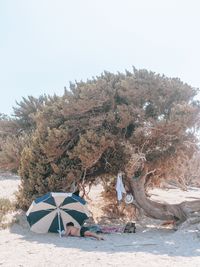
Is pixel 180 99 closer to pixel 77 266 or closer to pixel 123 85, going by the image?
pixel 123 85

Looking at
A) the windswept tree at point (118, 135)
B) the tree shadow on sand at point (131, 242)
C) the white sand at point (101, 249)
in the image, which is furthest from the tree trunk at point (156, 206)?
the tree shadow on sand at point (131, 242)

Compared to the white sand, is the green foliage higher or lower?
higher

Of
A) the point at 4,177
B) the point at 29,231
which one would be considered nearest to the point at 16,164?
the point at 29,231

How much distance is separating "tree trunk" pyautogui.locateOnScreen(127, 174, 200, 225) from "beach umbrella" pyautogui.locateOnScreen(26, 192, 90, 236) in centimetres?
309

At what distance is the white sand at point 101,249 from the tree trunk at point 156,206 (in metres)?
1.34

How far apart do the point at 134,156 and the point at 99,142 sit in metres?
1.29

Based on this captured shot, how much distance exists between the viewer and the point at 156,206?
49.1 feet

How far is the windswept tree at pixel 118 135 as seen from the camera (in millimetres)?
13805

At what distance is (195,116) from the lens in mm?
14008

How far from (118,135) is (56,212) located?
3691 mm

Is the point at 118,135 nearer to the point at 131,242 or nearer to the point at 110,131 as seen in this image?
the point at 110,131

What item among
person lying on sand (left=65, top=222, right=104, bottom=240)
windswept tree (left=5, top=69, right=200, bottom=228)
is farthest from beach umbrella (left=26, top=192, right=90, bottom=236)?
windswept tree (left=5, top=69, right=200, bottom=228)

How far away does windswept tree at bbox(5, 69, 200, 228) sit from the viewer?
1380cm

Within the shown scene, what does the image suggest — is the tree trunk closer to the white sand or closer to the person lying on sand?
the white sand
